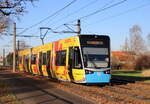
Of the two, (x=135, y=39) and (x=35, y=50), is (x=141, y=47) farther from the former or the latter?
(x=35, y=50)

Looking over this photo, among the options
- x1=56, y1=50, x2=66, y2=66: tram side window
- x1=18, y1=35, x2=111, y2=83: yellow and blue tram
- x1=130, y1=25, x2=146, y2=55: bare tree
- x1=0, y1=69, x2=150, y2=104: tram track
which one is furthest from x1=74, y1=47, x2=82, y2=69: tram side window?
x1=130, y1=25, x2=146, y2=55: bare tree

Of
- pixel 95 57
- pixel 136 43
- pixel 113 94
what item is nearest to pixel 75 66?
pixel 95 57

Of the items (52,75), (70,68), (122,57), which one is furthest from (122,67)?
(70,68)

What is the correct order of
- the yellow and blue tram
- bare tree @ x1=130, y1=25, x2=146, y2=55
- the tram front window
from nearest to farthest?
the yellow and blue tram, the tram front window, bare tree @ x1=130, y1=25, x2=146, y2=55

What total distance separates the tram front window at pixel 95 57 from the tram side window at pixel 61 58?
Result: 9.81ft

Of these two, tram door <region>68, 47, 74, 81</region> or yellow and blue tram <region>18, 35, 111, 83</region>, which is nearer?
yellow and blue tram <region>18, 35, 111, 83</region>

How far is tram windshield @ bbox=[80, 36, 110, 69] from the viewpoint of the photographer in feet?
58.0

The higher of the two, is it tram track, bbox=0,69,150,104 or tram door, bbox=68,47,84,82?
tram door, bbox=68,47,84,82

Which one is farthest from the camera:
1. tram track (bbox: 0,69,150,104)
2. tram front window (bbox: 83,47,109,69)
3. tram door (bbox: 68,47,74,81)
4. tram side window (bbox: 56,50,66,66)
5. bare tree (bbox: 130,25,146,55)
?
bare tree (bbox: 130,25,146,55)

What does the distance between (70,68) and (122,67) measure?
4521 cm

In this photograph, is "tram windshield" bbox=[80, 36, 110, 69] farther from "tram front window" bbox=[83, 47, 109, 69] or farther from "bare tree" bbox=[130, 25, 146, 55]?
"bare tree" bbox=[130, 25, 146, 55]

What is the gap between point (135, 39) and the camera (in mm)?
81000

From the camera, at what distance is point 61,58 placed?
21.3m

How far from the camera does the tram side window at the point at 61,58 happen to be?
67.4 ft
